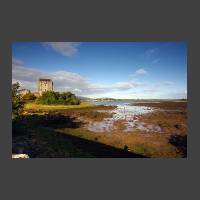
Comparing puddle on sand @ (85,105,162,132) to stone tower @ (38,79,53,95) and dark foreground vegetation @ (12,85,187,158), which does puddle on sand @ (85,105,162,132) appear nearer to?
dark foreground vegetation @ (12,85,187,158)

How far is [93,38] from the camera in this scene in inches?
285

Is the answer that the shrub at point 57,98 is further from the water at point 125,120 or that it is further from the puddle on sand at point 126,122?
the puddle on sand at point 126,122

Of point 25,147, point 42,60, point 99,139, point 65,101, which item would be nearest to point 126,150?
point 99,139

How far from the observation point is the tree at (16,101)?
7.50m

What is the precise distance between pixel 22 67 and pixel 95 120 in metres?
2.30

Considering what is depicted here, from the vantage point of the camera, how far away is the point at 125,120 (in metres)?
7.54

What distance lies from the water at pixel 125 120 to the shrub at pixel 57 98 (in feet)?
2.11

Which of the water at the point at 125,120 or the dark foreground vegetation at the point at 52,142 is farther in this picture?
the water at the point at 125,120

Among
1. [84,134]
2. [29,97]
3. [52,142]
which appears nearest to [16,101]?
[29,97]

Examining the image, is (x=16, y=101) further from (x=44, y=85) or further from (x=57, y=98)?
(x=57, y=98)

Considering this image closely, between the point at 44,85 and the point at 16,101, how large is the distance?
0.82 meters

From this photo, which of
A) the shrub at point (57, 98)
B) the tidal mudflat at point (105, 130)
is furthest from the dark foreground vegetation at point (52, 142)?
the shrub at point (57, 98)

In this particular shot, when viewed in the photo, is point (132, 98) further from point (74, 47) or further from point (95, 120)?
point (74, 47)

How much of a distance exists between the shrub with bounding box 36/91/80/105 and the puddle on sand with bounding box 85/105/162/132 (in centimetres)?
77
